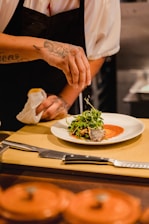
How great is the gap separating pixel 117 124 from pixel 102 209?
2.34 ft

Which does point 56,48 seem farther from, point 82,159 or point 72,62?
point 82,159

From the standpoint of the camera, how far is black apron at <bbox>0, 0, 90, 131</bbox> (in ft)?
5.52

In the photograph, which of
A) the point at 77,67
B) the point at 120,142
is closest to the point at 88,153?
the point at 120,142

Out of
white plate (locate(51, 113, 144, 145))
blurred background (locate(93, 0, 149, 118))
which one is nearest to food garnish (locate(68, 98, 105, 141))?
white plate (locate(51, 113, 144, 145))

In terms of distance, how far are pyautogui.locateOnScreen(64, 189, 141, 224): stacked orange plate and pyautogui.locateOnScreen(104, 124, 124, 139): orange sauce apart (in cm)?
53

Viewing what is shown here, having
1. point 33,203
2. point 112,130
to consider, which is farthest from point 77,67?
point 33,203

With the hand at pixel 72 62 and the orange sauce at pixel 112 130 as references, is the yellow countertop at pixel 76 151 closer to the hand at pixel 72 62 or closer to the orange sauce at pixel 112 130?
the orange sauce at pixel 112 130

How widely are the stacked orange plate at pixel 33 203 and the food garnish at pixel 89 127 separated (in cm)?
47

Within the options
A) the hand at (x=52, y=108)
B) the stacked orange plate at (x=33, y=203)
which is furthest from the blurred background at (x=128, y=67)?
the stacked orange plate at (x=33, y=203)

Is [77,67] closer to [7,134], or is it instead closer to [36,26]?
[7,134]

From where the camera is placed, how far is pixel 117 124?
1.40m

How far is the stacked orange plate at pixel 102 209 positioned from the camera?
68 cm

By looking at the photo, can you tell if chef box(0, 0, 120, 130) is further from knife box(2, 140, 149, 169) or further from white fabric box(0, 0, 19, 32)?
knife box(2, 140, 149, 169)

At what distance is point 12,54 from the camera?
154 cm
